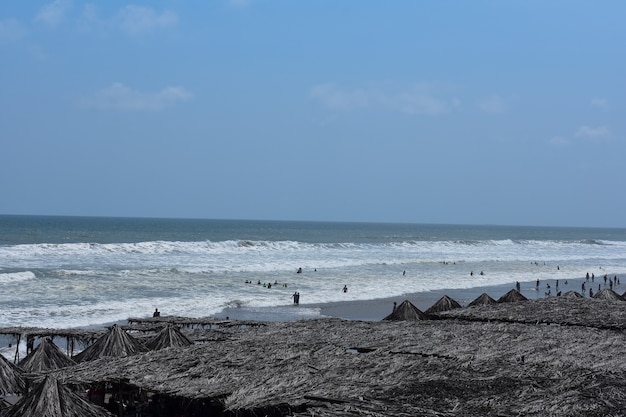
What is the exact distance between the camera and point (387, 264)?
198 feet

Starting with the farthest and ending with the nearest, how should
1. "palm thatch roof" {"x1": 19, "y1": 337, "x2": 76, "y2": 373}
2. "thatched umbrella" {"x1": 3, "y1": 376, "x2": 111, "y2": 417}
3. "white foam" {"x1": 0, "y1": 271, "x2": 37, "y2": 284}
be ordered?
"white foam" {"x1": 0, "y1": 271, "x2": 37, "y2": 284} < "palm thatch roof" {"x1": 19, "y1": 337, "x2": 76, "y2": 373} < "thatched umbrella" {"x1": 3, "y1": 376, "x2": 111, "y2": 417}

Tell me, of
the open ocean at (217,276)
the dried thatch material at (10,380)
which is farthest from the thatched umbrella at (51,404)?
the open ocean at (217,276)

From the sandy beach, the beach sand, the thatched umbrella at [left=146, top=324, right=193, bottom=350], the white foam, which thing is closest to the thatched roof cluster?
the sandy beach

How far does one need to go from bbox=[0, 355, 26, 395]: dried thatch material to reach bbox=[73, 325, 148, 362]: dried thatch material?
2.03 m

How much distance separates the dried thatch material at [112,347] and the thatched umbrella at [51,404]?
17.6 feet

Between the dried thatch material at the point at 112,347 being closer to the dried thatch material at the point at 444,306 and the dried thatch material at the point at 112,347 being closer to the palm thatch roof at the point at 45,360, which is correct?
the palm thatch roof at the point at 45,360

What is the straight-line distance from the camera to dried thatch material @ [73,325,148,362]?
15.9 meters

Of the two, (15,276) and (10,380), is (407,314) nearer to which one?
(10,380)

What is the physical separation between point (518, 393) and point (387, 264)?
5044 centimetres

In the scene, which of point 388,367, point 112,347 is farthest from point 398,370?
point 112,347

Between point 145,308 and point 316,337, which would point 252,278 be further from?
point 316,337

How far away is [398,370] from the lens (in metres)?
11.6

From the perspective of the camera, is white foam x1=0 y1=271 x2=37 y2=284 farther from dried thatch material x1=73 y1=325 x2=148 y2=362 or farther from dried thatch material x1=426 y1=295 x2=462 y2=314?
dried thatch material x1=73 y1=325 x2=148 y2=362

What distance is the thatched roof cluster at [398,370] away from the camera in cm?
967
